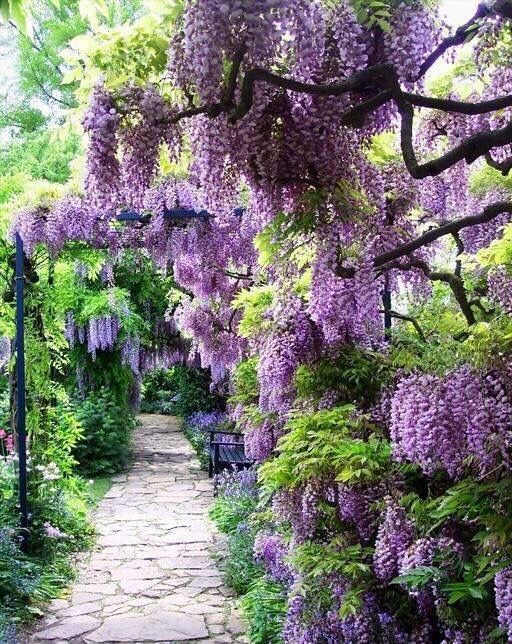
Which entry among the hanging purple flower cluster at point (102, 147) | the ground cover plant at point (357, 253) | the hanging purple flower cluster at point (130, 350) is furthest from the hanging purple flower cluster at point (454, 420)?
the hanging purple flower cluster at point (130, 350)

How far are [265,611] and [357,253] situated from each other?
2.35m

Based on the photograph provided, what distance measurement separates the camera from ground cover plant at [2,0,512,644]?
2.29 m

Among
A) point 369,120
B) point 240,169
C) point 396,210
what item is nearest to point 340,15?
point 369,120

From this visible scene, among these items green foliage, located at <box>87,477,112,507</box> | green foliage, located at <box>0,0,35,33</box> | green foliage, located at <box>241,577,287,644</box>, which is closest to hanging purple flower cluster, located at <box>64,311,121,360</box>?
green foliage, located at <box>87,477,112,507</box>

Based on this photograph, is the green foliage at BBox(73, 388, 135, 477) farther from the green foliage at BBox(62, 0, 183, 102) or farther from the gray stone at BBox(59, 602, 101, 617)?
the green foliage at BBox(62, 0, 183, 102)

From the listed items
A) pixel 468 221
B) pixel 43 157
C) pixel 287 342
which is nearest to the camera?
A: pixel 468 221

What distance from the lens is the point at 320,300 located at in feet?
10.8

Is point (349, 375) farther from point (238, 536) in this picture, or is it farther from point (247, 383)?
point (238, 536)

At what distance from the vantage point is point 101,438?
399 inches

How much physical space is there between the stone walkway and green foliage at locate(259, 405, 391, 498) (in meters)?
1.49

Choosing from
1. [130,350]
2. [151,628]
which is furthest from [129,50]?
[130,350]

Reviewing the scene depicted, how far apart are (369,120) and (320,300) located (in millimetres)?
911

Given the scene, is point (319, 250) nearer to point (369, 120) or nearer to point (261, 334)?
point (369, 120)

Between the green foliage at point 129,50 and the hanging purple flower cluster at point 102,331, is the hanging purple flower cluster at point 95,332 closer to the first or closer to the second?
the hanging purple flower cluster at point 102,331
